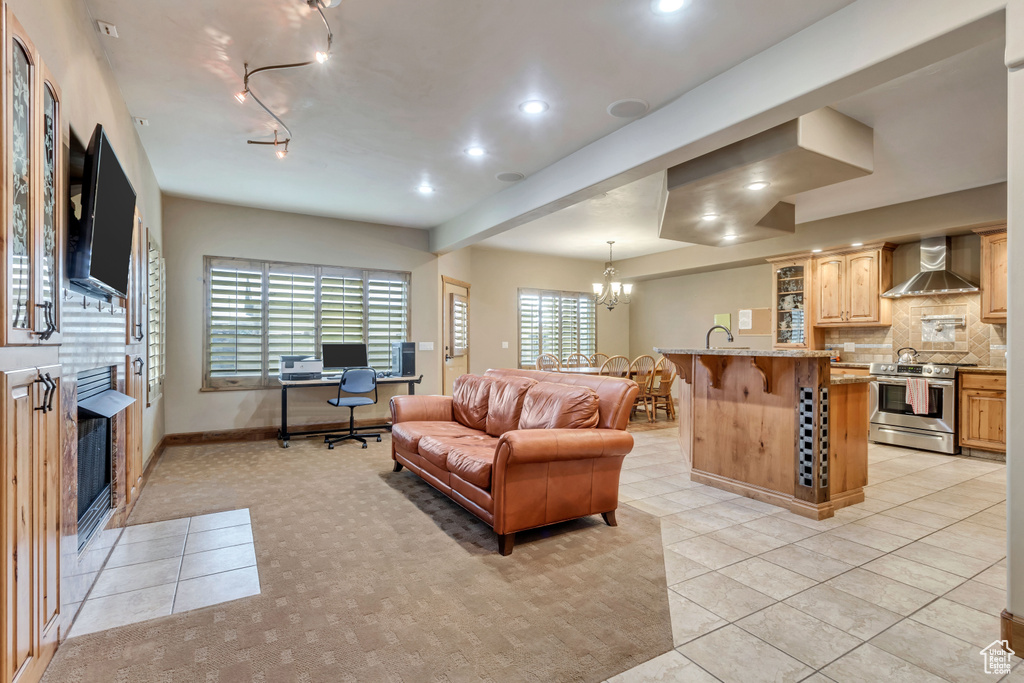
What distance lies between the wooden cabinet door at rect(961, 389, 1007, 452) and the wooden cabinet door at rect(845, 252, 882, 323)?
1.32 metres

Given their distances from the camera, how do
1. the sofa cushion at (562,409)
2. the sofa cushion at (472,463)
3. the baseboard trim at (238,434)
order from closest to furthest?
the sofa cushion at (472,463)
the sofa cushion at (562,409)
the baseboard trim at (238,434)

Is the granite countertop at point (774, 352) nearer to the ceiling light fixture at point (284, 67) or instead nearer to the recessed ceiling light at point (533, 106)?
the recessed ceiling light at point (533, 106)

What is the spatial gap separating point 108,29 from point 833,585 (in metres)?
4.56

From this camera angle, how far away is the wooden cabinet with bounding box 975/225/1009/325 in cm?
509

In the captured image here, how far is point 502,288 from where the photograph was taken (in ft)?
28.4

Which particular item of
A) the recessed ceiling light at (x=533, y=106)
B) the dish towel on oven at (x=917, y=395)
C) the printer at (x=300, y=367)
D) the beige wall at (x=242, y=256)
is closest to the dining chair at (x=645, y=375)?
the dish towel on oven at (x=917, y=395)

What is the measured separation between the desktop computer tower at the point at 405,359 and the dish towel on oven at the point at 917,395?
18.8 feet

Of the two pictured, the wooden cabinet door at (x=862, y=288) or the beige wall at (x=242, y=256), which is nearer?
the beige wall at (x=242, y=256)

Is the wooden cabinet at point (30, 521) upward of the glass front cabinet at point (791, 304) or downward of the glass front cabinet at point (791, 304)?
downward

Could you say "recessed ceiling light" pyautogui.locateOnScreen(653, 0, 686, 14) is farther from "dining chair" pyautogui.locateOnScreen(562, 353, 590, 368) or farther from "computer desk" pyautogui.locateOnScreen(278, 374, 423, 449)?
"dining chair" pyautogui.locateOnScreen(562, 353, 590, 368)

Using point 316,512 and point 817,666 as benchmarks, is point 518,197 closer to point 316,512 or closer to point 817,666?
point 316,512

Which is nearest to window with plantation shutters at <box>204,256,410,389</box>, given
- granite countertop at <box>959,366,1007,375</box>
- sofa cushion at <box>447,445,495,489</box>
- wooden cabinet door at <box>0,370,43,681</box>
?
sofa cushion at <box>447,445,495,489</box>

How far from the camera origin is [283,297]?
6133 millimetres

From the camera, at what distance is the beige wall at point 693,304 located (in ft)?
26.2
